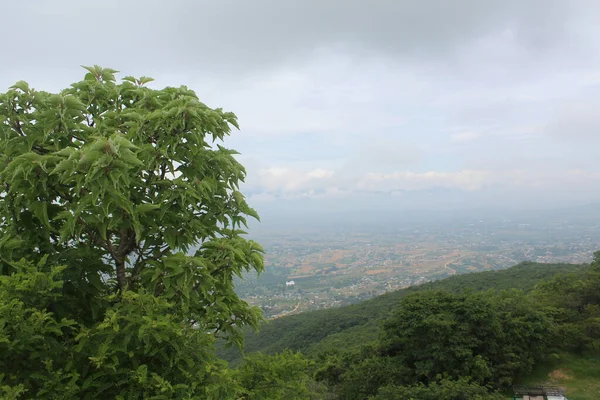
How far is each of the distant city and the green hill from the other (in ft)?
68.2

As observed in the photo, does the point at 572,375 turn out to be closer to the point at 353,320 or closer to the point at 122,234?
the point at 122,234

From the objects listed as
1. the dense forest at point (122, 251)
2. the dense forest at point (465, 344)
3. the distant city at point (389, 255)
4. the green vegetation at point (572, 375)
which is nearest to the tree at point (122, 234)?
the dense forest at point (122, 251)

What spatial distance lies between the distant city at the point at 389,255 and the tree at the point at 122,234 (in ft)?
194

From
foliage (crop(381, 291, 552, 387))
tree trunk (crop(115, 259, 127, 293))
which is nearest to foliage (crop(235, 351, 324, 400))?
tree trunk (crop(115, 259, 127, 293))

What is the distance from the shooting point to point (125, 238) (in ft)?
12.1

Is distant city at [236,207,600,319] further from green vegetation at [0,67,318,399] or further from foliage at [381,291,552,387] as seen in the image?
green vegetation at [0,67,318,399]

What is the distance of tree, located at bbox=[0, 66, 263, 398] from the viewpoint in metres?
2.78

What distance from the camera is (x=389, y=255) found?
119 m

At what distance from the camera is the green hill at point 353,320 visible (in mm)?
32844

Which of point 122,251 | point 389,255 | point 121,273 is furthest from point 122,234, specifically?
point 389,255

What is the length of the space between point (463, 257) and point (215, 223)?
11259cm

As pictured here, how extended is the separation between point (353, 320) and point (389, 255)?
8452 centimetres

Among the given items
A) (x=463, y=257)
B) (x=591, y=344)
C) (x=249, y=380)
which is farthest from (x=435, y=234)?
(x=249, y=380)

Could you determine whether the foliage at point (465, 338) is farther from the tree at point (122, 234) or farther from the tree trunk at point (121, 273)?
the tree trunk at point (121, 273)
